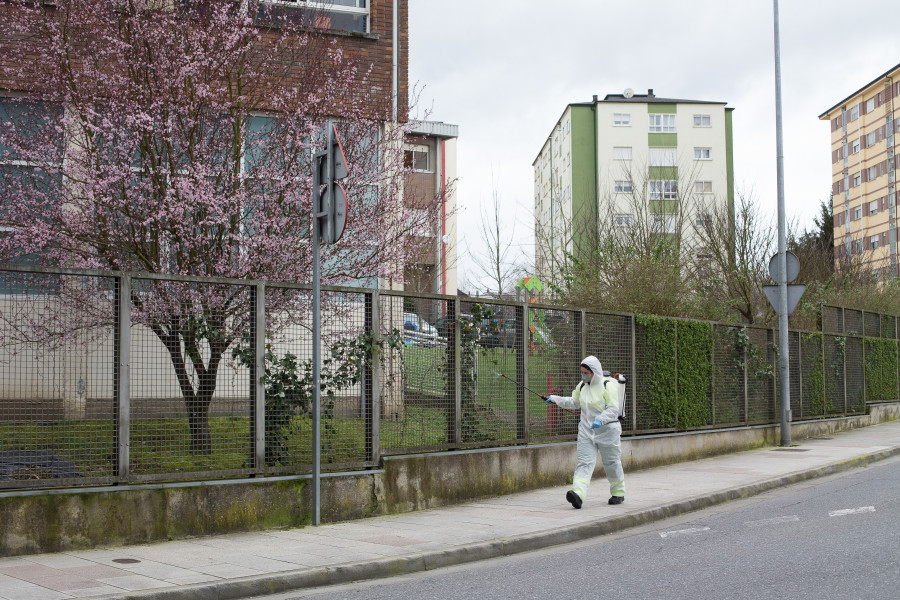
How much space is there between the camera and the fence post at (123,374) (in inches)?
320

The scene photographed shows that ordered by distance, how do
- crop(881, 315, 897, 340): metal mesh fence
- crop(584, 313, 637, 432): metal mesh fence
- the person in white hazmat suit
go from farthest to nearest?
crop(881, 315, 897, 340): metal mesh fence
crop(584, 313, 637, 432): metal mesh fence
the person in white hazmat suit

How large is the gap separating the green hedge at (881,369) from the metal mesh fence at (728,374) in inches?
341

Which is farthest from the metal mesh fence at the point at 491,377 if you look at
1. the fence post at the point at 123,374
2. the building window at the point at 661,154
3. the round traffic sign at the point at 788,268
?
the building window at the point at 661,154

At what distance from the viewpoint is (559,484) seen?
12.3 meters

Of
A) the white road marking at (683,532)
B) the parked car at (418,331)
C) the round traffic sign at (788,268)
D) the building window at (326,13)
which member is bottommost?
the white road marking at (683,532)

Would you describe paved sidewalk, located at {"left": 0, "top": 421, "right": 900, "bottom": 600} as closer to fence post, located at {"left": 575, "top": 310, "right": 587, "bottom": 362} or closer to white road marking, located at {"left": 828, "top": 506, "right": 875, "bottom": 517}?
white road marking, located at {"left": 828, "top": 506, "right": 875, "bottom": 517}

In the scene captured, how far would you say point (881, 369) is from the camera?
2548cm

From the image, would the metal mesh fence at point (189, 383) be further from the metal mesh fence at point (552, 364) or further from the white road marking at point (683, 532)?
the metal mesh fence at point (552, 364)

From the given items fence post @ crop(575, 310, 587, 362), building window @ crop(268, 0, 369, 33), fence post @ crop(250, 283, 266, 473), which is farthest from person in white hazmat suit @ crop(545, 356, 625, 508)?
building window @ crop(268, 0, 369, 33)

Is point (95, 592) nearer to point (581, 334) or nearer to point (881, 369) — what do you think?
point (581, 334)

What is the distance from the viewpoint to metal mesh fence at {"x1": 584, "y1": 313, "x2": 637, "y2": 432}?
1354cm

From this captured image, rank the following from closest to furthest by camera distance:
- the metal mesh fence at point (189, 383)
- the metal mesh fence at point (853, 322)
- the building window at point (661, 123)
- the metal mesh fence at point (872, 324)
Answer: the metal mesh fence at point (189, 383), the metal mesh fence at point (853, 322), the metal mesh fence at point (872, 324), the building window at point (661, 123)

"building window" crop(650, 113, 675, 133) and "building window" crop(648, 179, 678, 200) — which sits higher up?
"building window" crop(650, 113, 675, 133)

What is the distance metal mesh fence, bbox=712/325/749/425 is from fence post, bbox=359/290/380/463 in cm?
865
